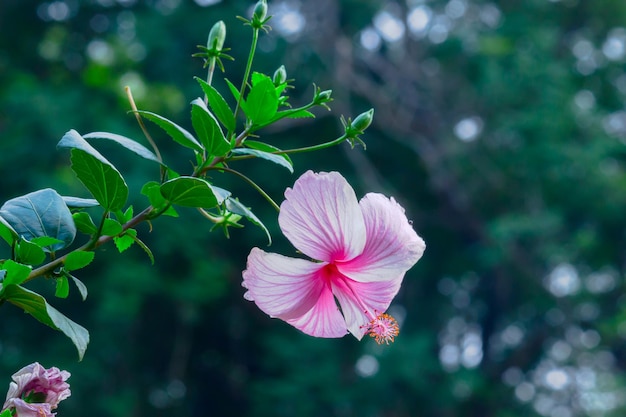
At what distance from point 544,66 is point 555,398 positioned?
115 inches

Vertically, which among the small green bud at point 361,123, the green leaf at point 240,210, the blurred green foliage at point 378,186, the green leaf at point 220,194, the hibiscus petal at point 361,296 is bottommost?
Answer: the blurred green foliage at point 378,186

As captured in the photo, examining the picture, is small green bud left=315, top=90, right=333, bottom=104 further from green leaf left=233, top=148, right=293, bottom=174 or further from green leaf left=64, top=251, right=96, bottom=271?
green leaf left=64, top=251, right=96, bottom=271

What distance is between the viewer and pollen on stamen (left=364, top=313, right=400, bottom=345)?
0.52 meters

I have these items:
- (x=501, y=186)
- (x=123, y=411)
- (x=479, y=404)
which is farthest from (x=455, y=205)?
(x=123, y=411)

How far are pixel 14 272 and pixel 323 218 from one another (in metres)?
0.17

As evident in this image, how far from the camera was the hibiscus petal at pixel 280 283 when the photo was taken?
0.49 metres

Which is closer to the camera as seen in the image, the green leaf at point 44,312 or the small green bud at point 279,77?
the green leaf at point 44,312

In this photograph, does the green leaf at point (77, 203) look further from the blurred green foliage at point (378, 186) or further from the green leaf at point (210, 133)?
the blurred green foliage at point (378, 186)

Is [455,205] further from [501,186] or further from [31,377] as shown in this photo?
[31,377]

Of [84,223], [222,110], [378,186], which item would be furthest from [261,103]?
[378,186]

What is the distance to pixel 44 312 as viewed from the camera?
17.6 inches

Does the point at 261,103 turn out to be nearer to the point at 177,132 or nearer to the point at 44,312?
the point at 177,132

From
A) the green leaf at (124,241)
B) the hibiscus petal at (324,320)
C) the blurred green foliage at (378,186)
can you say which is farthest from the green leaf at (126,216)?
the blurred green foliage at (378,186)

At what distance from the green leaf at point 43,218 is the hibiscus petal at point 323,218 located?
13 cm
